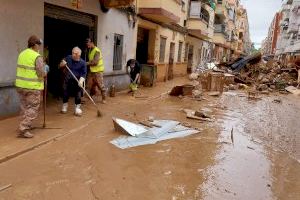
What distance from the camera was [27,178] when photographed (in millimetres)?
4598

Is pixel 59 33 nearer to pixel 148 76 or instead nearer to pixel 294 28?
pixel 148 76

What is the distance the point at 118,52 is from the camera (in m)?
13.0

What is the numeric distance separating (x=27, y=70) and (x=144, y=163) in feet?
8.49

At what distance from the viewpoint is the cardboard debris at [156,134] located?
21.3 ft

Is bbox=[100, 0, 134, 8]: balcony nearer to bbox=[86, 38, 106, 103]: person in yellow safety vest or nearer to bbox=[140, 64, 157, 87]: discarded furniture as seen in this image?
bbox=[86, 38, 106, 103]: person in yellow safety vest

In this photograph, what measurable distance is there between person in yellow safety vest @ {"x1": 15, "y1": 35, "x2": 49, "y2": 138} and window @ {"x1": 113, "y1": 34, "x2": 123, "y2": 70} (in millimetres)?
6597

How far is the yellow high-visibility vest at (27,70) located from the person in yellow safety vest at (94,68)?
11.7 ft

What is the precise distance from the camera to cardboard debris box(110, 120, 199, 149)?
650 cm

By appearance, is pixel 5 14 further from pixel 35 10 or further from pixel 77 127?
pixel 77 127

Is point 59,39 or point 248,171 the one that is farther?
point 59,39

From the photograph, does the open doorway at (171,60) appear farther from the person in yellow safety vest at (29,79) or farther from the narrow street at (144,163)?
the person in yellow safety vest at (29,79)

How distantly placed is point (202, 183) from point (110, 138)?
2448 mm

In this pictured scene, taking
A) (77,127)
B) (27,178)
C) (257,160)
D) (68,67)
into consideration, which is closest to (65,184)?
(27,178)

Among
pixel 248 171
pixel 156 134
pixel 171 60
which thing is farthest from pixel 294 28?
pixel 248 171
